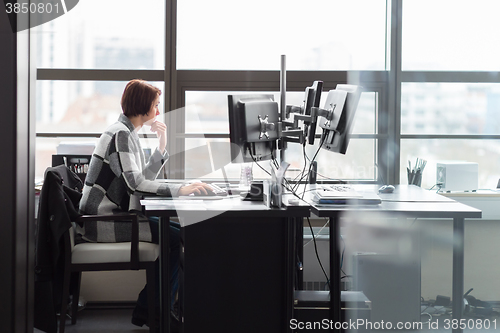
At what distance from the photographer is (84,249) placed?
252cm

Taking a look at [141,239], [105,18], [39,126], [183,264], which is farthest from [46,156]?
[183,264]

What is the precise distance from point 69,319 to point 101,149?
1064 millimetres

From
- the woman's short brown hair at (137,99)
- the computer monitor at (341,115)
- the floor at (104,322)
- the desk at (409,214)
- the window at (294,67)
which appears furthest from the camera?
the window at (294,67)

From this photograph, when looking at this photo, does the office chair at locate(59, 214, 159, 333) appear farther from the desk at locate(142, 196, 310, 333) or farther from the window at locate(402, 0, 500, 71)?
the window at locate(402, 0, 500, 71)

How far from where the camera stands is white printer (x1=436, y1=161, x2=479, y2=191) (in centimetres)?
330

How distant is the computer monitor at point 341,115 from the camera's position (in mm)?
2131

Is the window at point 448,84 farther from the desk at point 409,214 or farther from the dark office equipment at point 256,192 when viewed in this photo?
the dark office equipment at point 256,192

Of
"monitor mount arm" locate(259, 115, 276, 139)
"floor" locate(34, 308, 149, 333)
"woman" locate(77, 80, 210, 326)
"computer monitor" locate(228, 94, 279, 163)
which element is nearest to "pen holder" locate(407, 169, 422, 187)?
"computer monitor" locate(228, 94, 279, 163)

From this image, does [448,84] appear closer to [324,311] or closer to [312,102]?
[312,102]

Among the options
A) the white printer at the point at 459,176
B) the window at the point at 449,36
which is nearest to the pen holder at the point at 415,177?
the white printer at the point at 459,176

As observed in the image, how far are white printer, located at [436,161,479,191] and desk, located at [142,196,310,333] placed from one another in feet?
5.25

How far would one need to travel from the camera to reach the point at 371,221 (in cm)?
328

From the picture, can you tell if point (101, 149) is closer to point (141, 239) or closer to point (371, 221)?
point (141, 239)

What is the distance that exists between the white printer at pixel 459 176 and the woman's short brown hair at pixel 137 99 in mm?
1877
